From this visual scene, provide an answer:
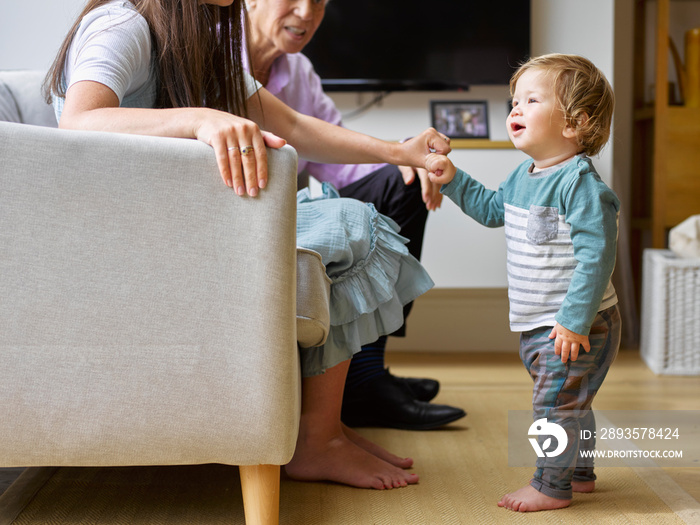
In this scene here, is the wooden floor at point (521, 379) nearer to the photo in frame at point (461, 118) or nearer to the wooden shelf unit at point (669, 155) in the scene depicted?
the wooden shelf unit at point (669, 155)

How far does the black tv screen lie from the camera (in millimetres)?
2312

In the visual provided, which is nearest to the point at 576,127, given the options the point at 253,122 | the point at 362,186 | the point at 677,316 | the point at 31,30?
the point at 253,122

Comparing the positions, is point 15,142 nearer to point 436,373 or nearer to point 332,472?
point 332,472

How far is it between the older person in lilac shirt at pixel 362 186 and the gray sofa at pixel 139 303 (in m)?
0.59

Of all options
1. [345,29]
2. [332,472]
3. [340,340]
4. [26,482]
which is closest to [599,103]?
[340,340]

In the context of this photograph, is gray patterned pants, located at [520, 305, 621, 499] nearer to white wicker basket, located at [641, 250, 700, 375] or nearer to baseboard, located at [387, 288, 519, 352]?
white wicker basket, located at [641, 250, 700, 375]

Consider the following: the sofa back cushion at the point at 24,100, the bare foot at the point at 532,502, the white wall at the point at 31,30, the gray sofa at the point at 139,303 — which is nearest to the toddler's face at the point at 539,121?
the gray sofa at the point at 139,303

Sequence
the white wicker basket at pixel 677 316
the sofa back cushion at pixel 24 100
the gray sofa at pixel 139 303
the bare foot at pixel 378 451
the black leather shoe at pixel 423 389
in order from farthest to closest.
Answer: the white wicker basket at pixel 677 316 < the black leather shoe at pixel 423 389 < the sofa back cushion at pixel 24 100 < the bare foot at pixel 378 451 < the gray sofa at pixel 139 303

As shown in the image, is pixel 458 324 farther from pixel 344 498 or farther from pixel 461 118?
pixel 344 498

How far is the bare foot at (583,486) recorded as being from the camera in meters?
1.16

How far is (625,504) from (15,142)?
1.03m

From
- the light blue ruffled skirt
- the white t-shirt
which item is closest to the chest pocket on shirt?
the light blue ruffled skirt

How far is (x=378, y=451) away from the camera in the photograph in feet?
4.27

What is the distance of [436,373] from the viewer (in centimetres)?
212
